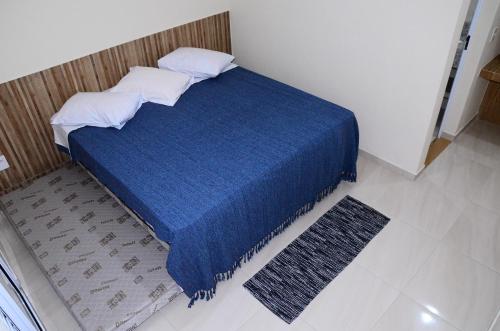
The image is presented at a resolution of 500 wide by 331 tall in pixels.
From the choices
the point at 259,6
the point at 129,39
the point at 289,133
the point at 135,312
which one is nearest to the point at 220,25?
the point at 259,6

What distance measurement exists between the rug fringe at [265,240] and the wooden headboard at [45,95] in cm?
169

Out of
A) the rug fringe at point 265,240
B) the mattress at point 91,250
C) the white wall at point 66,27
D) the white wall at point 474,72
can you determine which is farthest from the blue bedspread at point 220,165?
the white wall at point 474,72

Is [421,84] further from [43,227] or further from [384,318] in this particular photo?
[43,227]

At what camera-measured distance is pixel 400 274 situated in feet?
7.55

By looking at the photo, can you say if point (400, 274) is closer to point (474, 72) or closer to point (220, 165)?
point (220, 165)

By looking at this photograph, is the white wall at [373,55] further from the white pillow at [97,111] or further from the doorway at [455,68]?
the white pillow at [97,111]

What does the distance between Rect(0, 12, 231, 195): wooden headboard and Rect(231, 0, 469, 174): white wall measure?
94cm

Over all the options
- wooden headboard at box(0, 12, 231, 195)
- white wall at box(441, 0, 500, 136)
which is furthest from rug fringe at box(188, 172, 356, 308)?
wooden headboard at box(0, 12, 231, 195)

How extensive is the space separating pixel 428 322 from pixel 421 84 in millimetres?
1498

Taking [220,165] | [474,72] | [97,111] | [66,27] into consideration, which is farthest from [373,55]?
[66,27]

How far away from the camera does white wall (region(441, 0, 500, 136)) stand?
2.66 m

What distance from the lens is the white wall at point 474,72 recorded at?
2664 mm

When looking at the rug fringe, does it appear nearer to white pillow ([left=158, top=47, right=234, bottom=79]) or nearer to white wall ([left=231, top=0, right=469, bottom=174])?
white wall ([left=231, top=0, right=469, bottom=174])

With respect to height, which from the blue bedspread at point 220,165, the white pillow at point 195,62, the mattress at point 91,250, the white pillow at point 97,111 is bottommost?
the mattress at point 91,250
